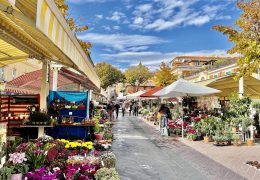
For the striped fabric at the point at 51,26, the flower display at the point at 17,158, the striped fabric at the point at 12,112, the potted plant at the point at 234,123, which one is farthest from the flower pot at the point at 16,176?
the potted plant at the point at 234,123

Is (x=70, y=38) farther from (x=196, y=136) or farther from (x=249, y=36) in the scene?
(x=196, y=136)

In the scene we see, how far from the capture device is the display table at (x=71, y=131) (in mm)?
11211

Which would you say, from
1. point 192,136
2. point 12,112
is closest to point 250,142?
point 192,136

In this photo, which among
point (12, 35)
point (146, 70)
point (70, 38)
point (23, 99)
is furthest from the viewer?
point (146, 70)

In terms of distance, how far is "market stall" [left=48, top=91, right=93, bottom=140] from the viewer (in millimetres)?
11156

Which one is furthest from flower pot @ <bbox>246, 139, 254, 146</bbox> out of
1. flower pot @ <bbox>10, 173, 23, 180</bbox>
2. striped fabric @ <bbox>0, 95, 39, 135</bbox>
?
flower pot @ <bbox>10, 173, 23, 180</bbox>

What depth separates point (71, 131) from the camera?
11359 millimetres

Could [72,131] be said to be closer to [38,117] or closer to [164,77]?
[38,117]

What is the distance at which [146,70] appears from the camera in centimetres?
9300

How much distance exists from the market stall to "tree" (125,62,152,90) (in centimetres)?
7889

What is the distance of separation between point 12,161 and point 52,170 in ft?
2.09

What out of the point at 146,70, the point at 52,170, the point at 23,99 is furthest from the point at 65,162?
the point at 146,70

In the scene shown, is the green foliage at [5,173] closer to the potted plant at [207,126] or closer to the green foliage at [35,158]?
the green foliage at [35,158]

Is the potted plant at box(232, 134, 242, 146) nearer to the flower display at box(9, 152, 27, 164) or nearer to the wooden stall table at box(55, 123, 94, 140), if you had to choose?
the wooden stall table at box(55, 123, 94, 140)
